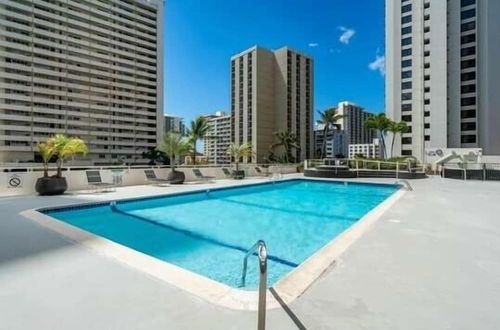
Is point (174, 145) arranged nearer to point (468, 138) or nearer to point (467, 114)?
point (468, 138)

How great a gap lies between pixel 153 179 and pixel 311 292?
12.4m

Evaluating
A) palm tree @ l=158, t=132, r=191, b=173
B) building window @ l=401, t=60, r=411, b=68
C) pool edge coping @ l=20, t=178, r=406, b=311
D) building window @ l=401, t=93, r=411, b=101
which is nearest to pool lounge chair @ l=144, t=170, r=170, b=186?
palm tree @ l=158, t=132, r=191, b=173

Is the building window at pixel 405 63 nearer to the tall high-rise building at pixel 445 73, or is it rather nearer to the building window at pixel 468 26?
the tall high-rise building at pixel 445 73

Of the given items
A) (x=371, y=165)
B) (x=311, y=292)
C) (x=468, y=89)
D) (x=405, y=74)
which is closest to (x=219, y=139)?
(x=405, y=74)

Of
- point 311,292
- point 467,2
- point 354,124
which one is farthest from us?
point 354,124

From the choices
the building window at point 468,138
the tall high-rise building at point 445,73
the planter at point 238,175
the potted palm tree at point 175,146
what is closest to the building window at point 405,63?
the tall high-rise building at point 445,73

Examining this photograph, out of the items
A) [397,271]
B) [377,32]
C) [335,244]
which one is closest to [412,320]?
[397,271]

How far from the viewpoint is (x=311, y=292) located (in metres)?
2.64

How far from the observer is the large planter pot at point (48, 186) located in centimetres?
970

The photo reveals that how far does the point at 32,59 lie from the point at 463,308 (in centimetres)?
6575

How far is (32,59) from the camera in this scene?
50.7 m

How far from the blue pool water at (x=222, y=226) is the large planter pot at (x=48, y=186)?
2.62 meters

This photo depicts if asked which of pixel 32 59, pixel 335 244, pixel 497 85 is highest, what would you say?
pixel 32 59

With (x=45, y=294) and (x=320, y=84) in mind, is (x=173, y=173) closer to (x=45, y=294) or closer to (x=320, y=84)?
(x=45, y=294)
